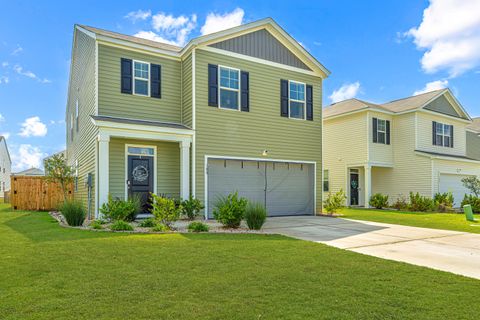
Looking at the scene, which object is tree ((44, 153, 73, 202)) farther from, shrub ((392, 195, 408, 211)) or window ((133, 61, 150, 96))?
shrub ((392, 195, 408, 211))

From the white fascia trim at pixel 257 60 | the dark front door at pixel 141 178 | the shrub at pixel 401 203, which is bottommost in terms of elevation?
the shrub at pixel 401 203

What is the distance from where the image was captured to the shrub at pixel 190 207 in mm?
11086

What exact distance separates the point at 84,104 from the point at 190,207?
6.37 metres

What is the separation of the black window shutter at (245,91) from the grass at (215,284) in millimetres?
7352

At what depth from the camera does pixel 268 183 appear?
13.6 metres

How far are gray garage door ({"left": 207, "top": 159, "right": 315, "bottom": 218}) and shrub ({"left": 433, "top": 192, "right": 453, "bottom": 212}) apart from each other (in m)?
7.93

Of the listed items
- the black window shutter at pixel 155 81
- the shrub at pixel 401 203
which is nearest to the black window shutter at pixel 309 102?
the black window shutter at pixel 155 81

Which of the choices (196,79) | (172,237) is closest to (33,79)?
(196,79)

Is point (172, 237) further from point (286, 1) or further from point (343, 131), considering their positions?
point (343, 131)

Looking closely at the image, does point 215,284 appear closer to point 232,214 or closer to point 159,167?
point 232,214

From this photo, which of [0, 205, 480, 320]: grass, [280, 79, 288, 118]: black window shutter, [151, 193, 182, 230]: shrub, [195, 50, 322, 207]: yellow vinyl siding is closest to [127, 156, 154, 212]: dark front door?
[195, 50, 322, 207]: yellow vinyl siding

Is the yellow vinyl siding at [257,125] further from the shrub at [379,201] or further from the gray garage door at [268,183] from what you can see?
the shrub at [379,201]

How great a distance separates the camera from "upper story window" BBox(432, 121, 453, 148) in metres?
21.3

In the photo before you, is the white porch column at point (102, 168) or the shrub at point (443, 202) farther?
the shrub at point (443, 202)
